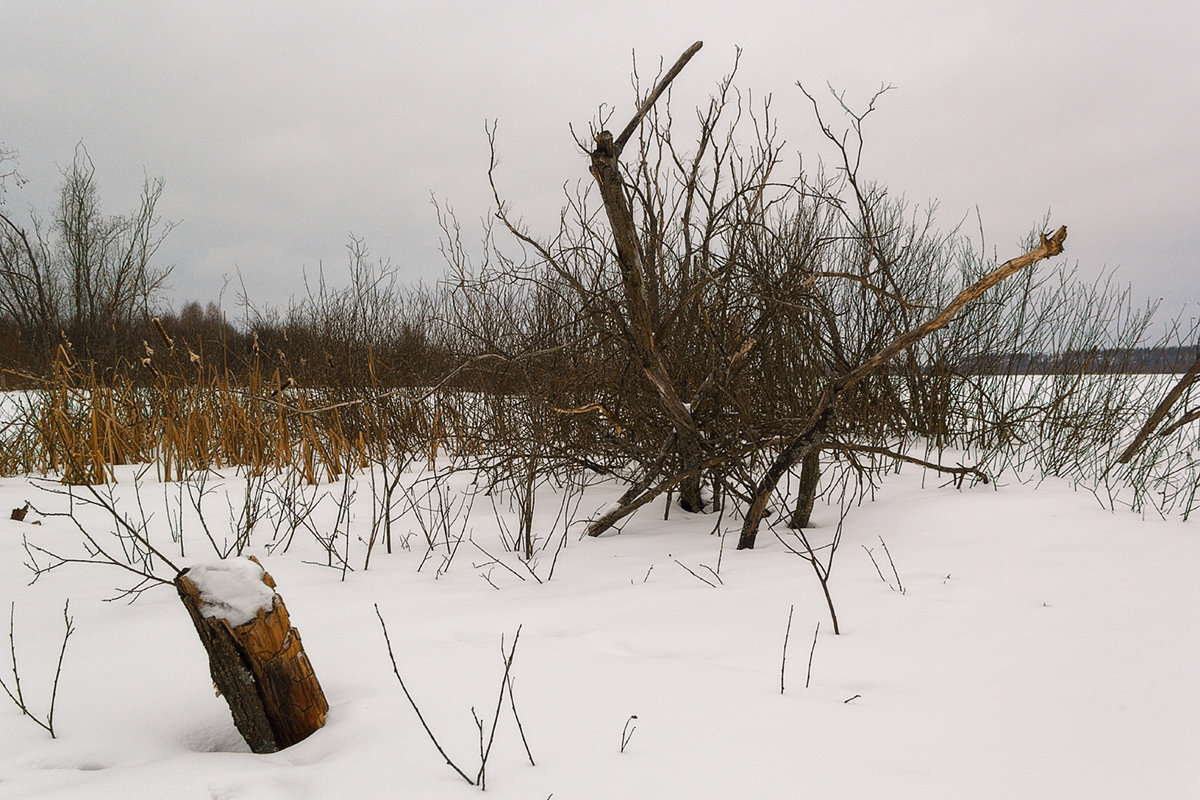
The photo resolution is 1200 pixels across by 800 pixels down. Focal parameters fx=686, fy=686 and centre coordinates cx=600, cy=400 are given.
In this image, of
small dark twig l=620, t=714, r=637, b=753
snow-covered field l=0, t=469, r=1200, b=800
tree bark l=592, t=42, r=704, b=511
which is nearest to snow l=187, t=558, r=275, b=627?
snow-covered field l=0, t=469, r=1200, b=800

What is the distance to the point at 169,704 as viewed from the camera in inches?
65.1

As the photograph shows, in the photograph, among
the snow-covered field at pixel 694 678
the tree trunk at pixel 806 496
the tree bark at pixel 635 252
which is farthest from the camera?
the tree trunk at pixel 806 496

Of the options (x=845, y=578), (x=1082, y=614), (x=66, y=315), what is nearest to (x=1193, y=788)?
(x=1082, y=614)

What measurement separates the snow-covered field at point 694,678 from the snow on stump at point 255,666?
9 centimetres

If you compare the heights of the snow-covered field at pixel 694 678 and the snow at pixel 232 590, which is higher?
the snow at pixel 232 590

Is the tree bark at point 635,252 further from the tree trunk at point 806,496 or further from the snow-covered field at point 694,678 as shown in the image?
the snow-covered field at point 694,678

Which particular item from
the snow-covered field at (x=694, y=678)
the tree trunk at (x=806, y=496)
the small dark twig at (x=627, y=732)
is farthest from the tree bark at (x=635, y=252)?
the small dark twig at (x=627, y=732)

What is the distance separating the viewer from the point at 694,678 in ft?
5.41

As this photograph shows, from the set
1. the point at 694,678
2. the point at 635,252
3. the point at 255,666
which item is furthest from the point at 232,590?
the point at 635,252

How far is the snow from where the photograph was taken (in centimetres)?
149

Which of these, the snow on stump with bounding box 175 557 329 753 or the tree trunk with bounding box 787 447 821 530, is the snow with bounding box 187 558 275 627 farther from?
the tree trunk with bounding box 787 447 821 530

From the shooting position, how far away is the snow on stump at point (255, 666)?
147 centimetres

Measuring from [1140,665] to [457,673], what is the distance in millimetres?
1630

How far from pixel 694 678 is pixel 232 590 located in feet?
3.56
